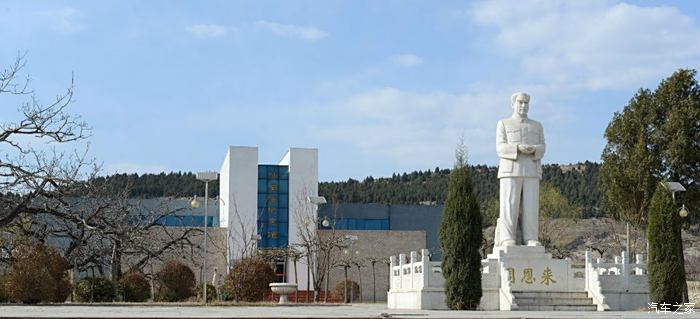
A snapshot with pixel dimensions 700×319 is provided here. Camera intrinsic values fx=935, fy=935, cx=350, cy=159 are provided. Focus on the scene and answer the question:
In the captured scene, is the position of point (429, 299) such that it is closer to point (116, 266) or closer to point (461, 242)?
point (461, 242)

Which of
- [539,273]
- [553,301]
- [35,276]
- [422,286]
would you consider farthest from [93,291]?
[553,301]

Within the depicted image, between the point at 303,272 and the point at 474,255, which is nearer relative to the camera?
the point at 474,255

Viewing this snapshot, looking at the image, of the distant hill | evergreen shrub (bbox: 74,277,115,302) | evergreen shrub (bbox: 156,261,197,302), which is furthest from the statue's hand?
the distant hill

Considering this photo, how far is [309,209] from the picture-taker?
61531mm

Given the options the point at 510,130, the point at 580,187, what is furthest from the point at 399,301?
the point at 580,187

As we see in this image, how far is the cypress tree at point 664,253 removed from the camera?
25.8m

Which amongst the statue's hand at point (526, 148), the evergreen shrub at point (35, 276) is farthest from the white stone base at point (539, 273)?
the evergreen shrub at point (35, 276)

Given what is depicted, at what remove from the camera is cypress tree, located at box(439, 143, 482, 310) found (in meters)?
25.3

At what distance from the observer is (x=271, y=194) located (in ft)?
206

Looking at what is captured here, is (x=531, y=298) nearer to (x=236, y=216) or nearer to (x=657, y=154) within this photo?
(x=657, y=154)

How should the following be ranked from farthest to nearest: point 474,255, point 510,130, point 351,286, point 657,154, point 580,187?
point 580,187 < point 351,286 < point 657,154 < point 510,130 < point 474,255

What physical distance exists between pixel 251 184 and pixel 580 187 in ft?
249

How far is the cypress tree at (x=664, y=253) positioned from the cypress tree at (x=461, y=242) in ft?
16.3

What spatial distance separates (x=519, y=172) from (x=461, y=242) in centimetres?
406
